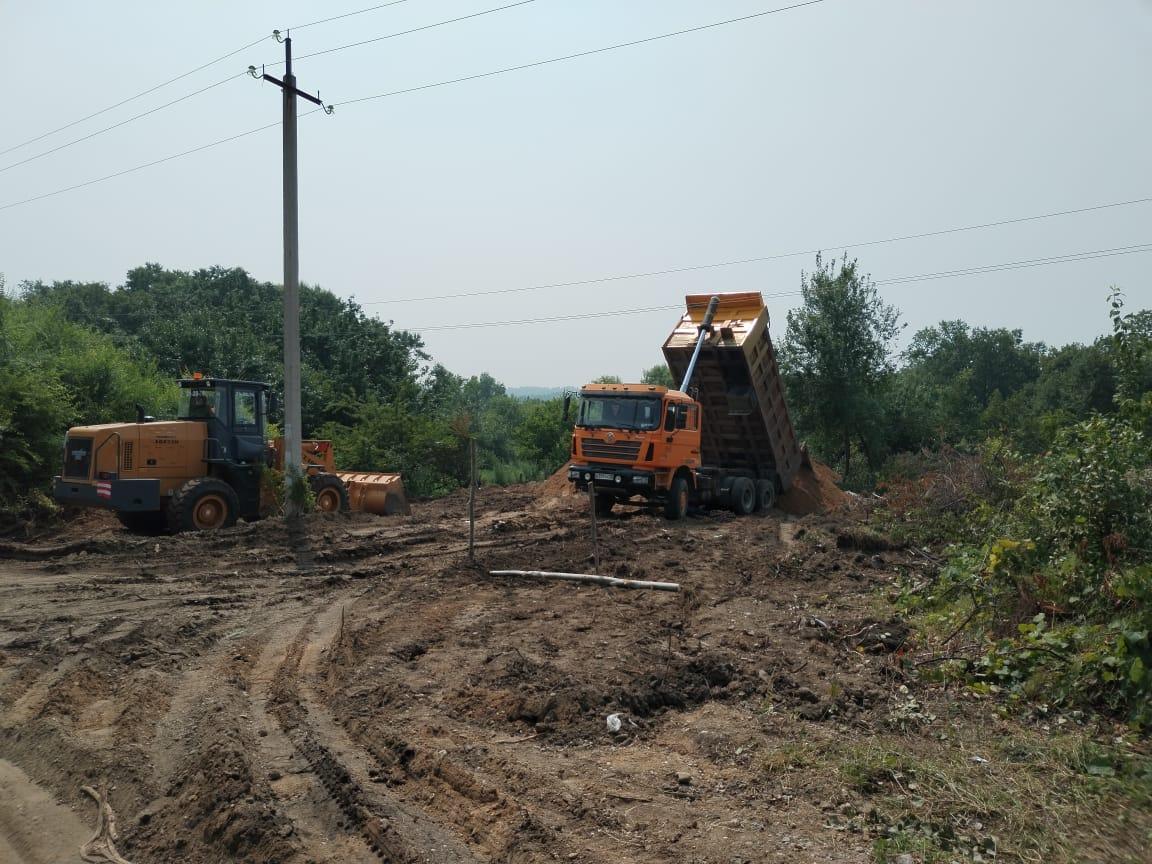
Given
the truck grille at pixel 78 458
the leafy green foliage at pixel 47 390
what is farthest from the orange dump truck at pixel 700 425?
the leafy green foliage at pixel 47 390

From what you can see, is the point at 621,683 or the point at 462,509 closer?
the point at 621,683

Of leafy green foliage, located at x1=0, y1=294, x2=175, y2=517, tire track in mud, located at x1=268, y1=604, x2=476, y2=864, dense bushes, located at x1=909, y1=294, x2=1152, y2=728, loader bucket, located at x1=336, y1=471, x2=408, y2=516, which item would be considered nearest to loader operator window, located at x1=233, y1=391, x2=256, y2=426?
loader bucket, located at x1=336, y1=471, x2=408, y2=516

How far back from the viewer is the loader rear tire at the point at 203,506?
49.3ft

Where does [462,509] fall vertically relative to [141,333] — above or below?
below

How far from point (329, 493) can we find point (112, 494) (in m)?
4.42

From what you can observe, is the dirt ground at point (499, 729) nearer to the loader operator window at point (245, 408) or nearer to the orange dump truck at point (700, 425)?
the loader operator window at point (245, 408)

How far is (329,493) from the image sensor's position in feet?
59.2

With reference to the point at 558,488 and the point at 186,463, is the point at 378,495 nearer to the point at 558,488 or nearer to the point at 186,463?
the point at 186,463

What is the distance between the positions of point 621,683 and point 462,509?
14156 millimetres

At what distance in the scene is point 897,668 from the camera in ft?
24.3

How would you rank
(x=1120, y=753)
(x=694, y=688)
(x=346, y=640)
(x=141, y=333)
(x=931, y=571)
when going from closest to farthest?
(x=1120, y=753), (x=694, y=688), (x=346, y=640), (x=931, y=571), (x=141, y=333)

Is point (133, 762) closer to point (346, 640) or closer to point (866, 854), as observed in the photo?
point (346, 640)

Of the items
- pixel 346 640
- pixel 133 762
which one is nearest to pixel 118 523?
pixel 346 640

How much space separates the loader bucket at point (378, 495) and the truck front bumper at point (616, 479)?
3879 mm
